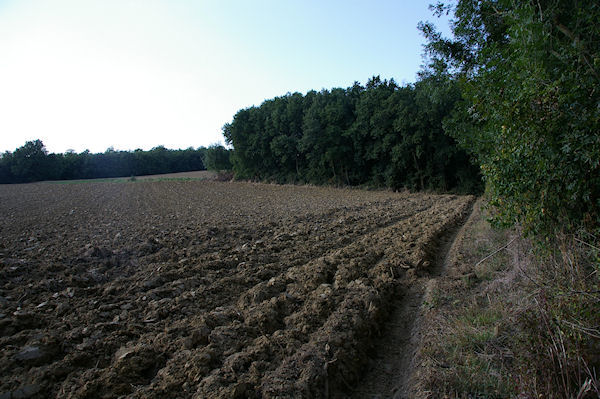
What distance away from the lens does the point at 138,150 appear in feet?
249

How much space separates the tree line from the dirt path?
17801mm

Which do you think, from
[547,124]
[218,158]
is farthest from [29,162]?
[547,124]

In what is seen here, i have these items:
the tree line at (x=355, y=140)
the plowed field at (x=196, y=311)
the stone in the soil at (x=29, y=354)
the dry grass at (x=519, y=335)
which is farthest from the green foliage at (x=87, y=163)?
the dry grass at (x=519, y=335)

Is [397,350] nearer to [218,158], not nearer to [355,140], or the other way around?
[355,140]

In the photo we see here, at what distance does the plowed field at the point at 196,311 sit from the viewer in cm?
355

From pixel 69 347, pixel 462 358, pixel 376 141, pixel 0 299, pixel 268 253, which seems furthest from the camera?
pixel 376 141

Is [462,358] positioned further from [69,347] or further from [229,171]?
[229,171]

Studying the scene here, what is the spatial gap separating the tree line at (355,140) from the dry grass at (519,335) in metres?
18.0

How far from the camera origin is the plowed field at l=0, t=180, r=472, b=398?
355 centimetres

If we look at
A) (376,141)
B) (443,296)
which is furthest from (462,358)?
(376,141)

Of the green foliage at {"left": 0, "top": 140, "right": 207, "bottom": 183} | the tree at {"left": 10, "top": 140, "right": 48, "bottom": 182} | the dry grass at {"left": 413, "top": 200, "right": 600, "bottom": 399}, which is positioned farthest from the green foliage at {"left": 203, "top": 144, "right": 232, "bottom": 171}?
the dry grass at {"left": 413, "top": 200, "right": 600, "bottom": 399}

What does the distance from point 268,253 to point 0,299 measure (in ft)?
17.0

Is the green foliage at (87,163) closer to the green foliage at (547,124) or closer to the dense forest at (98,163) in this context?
the dense forest at (98,163)

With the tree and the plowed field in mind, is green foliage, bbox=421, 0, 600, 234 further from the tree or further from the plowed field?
the tree
